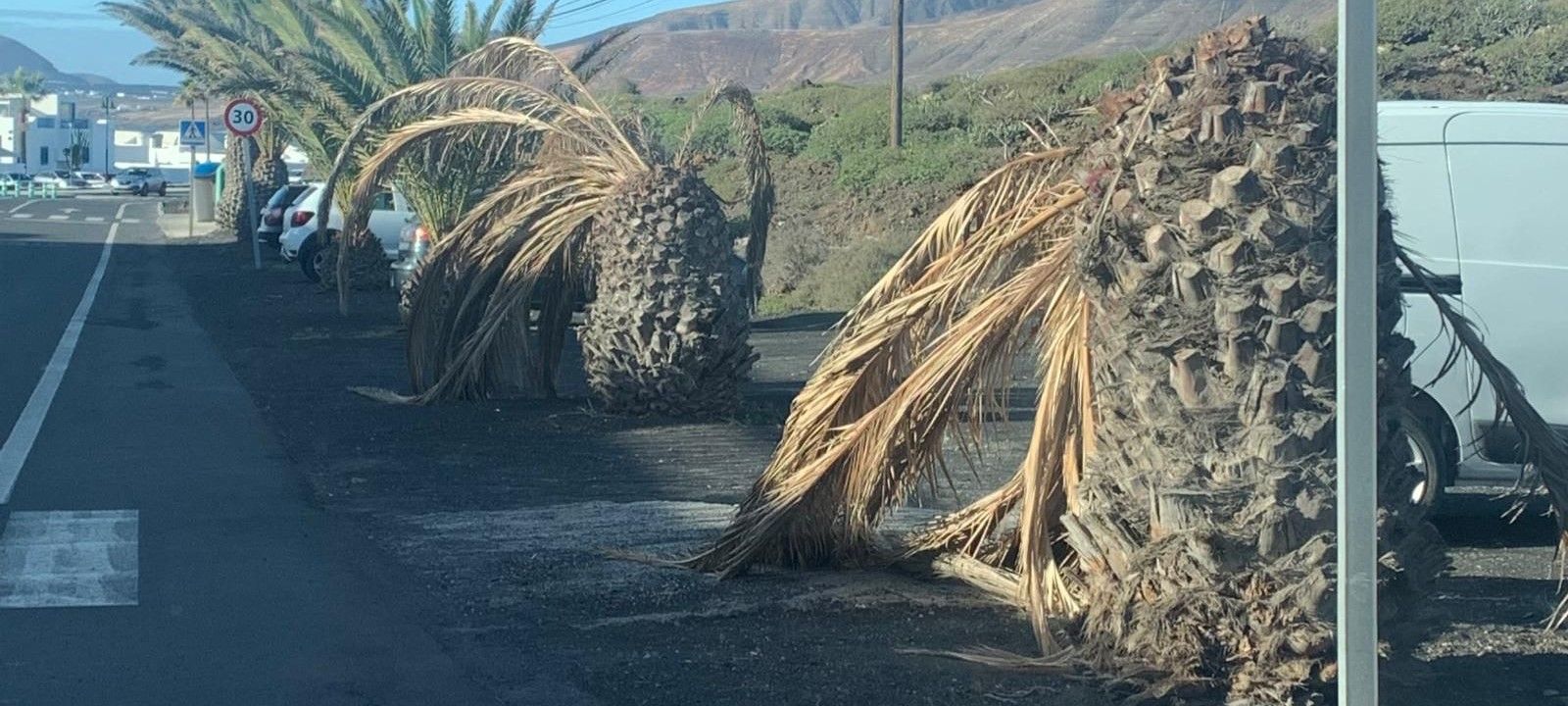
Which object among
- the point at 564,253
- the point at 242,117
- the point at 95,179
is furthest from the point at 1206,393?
the point at 95,179

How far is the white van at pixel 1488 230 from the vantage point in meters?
7.95

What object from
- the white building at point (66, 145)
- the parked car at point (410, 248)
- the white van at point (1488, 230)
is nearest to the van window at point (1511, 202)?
the white van at point (1488, 230)

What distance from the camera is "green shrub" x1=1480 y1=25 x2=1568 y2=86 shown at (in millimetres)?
27203

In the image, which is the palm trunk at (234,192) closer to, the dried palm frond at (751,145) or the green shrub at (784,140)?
the green shrub at (784,140)

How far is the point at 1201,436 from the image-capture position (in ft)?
17.4

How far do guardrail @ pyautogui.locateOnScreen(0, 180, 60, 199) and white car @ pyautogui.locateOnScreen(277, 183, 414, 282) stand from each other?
50450 mm

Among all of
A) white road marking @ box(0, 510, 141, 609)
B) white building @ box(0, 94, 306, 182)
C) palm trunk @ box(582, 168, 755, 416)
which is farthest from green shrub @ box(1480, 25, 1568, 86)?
white building @ box(0, 94, 306, 182)

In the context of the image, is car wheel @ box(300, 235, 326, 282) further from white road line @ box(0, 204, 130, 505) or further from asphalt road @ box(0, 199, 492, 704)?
asphalt road @ box(0, 199, 492, 704)

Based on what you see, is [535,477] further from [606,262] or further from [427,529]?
[606,262]

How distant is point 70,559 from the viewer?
7805 mm

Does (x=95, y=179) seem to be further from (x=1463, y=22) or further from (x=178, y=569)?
(x=178, y=569)

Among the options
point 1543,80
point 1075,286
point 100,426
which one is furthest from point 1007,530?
point 1543,80

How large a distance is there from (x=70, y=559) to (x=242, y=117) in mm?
23820

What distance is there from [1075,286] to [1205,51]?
40.7 inches
